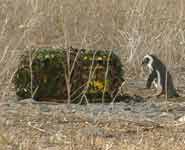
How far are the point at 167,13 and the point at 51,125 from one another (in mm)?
4676

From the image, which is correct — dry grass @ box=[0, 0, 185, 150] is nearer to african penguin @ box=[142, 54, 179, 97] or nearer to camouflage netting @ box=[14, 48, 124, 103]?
african penguin @ box=[142, 54, 179, 97]

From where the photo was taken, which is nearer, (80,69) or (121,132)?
(121,132)

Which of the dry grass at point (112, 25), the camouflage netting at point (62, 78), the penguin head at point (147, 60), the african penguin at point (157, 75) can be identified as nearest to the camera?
the camouflage netting at point (62, 78)

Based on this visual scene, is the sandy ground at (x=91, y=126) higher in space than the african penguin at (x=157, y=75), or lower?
lower

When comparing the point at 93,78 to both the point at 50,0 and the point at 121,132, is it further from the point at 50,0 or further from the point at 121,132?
the point at 50,0

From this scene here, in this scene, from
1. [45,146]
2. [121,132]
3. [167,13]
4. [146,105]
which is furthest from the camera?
[167,13]

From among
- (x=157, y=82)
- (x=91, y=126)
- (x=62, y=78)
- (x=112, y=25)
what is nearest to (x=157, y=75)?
(x=157, y=82)

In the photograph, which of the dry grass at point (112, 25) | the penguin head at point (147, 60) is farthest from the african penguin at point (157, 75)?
the dry grass at point (112, 25)

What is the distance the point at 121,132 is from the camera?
18.0 ft

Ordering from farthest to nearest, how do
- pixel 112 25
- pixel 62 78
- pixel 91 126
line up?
pixel 112 25, pixel 62 78, pixel 91 126

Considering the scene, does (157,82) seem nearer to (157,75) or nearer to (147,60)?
(157,75)

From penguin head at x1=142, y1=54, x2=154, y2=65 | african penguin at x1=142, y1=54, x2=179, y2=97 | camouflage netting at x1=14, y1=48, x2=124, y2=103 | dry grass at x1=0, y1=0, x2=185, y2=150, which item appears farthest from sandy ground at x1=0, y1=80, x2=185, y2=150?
dry grass at x1=0, y1=0, x2=185, y2=150

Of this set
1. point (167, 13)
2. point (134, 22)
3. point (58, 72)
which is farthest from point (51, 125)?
point (167, 13)

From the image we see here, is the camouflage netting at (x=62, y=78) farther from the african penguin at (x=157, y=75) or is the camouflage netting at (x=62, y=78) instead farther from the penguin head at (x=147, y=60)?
the penguin head at (x=147, y=60)
